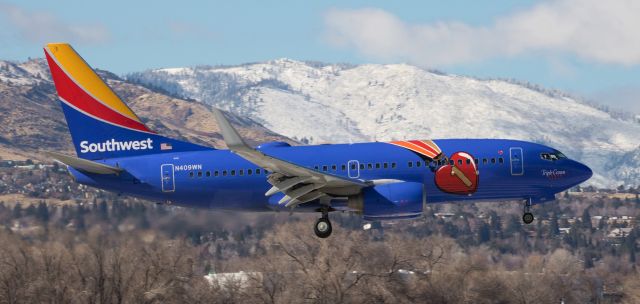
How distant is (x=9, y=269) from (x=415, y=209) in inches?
1884

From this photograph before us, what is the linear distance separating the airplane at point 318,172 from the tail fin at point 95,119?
0.20ft

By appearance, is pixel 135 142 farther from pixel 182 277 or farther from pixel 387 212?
pixel 182 277

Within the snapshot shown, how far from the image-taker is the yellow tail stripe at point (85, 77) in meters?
66.6

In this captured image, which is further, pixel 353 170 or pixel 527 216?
pixel 527 216

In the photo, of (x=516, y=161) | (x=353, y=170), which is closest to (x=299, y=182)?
(x=353, y=170)

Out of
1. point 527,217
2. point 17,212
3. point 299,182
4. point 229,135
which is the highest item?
point 229,135

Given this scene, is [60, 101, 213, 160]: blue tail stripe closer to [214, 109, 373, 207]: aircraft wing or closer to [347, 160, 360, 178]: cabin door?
[214, 109, 373, 207]: aircraft wing

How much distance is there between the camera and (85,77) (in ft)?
219

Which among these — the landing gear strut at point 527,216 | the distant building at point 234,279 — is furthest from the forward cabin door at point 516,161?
the distant building at point 234,279

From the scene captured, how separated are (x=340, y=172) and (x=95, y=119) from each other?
52.4 ft

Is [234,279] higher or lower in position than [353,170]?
lower

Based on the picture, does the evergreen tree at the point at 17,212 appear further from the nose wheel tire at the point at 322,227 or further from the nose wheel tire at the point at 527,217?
the nose wheel tire at the point at 527,217

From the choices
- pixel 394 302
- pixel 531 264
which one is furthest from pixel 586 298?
pixel 394 302

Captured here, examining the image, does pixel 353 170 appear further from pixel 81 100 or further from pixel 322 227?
pixel 81 100
